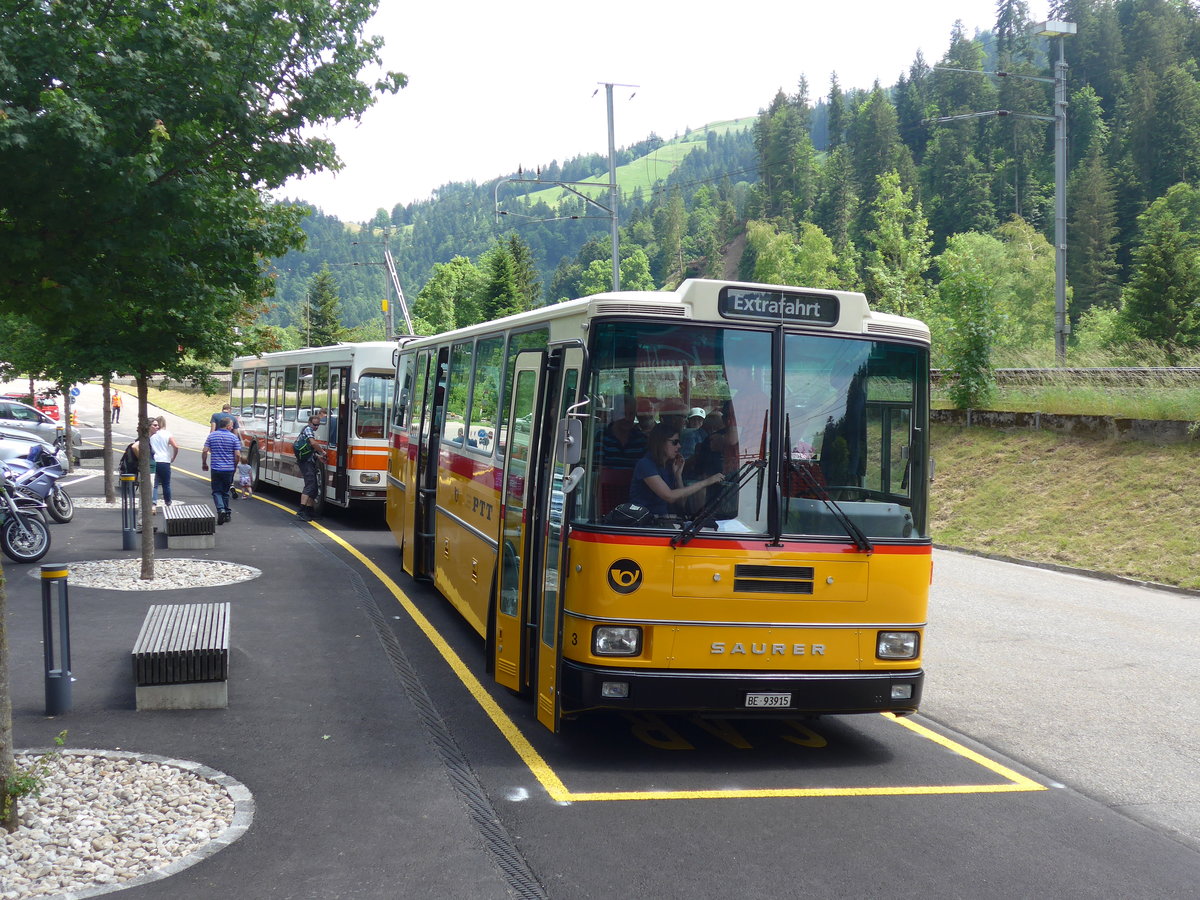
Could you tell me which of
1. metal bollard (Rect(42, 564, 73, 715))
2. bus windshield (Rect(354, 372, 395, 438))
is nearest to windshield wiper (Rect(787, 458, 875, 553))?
metal bollard (Rect(42, 564, 73, 715))

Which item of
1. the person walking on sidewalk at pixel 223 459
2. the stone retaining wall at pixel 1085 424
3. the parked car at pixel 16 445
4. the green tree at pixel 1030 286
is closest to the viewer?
the person walking on sidewalk at pixel 223 459

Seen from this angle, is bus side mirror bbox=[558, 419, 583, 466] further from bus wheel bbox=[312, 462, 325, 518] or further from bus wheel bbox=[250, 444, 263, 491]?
bus wheel bbox=[250, 444, 263, 491]

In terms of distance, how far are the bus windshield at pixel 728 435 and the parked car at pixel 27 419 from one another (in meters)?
33.9

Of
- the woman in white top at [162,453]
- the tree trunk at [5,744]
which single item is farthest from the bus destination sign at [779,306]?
the woman in white top at [162,453]

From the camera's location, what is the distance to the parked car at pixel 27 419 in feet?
119

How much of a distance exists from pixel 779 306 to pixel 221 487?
48.2ft

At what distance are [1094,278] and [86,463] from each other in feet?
263

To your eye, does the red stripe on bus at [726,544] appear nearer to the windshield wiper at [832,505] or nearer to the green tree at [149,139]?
the windshield wiper at [832,505]

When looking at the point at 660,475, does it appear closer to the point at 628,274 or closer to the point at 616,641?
the point at 616,641

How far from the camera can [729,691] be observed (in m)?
6.55

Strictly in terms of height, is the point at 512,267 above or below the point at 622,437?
above

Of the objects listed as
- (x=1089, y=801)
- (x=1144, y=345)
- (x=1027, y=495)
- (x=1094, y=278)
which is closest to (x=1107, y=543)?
(x=1027, y=495)

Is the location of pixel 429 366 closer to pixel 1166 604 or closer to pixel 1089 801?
pixel 1089 801

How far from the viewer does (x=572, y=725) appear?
25.1ft
